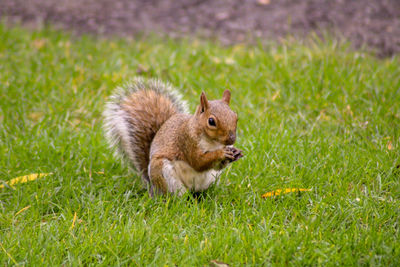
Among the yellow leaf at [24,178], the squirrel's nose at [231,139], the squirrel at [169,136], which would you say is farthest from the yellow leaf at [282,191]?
the yellow leaf at [24,178]

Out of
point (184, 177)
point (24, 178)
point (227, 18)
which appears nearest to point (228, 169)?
point (184, 177)

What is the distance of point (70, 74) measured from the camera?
3602 mm

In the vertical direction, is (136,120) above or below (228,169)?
above

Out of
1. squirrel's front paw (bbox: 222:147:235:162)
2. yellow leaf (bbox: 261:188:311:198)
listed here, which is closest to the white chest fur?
squirrel's front paw (bbox: 222:147:235:162)

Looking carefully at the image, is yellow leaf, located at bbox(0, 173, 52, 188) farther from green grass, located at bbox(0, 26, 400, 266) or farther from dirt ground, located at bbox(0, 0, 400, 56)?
dirt ground, located at bbox(0, 0, 400, 56)

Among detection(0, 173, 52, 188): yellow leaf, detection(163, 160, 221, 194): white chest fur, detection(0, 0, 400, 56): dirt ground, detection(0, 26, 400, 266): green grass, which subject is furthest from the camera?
detection(0, 0, 400, 56): dirt ground

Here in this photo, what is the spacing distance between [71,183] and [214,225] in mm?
868

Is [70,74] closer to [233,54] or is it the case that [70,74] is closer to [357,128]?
[233,54]

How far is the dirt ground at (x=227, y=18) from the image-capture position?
4184 millimetres

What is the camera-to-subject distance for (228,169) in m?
2.53

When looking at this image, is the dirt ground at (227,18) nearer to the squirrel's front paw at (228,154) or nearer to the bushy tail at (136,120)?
the bushy tail at (136,120)

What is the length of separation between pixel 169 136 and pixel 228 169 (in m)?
0.44

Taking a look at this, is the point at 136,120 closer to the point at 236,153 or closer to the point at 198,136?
the point at 198,136

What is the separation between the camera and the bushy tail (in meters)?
2.45
